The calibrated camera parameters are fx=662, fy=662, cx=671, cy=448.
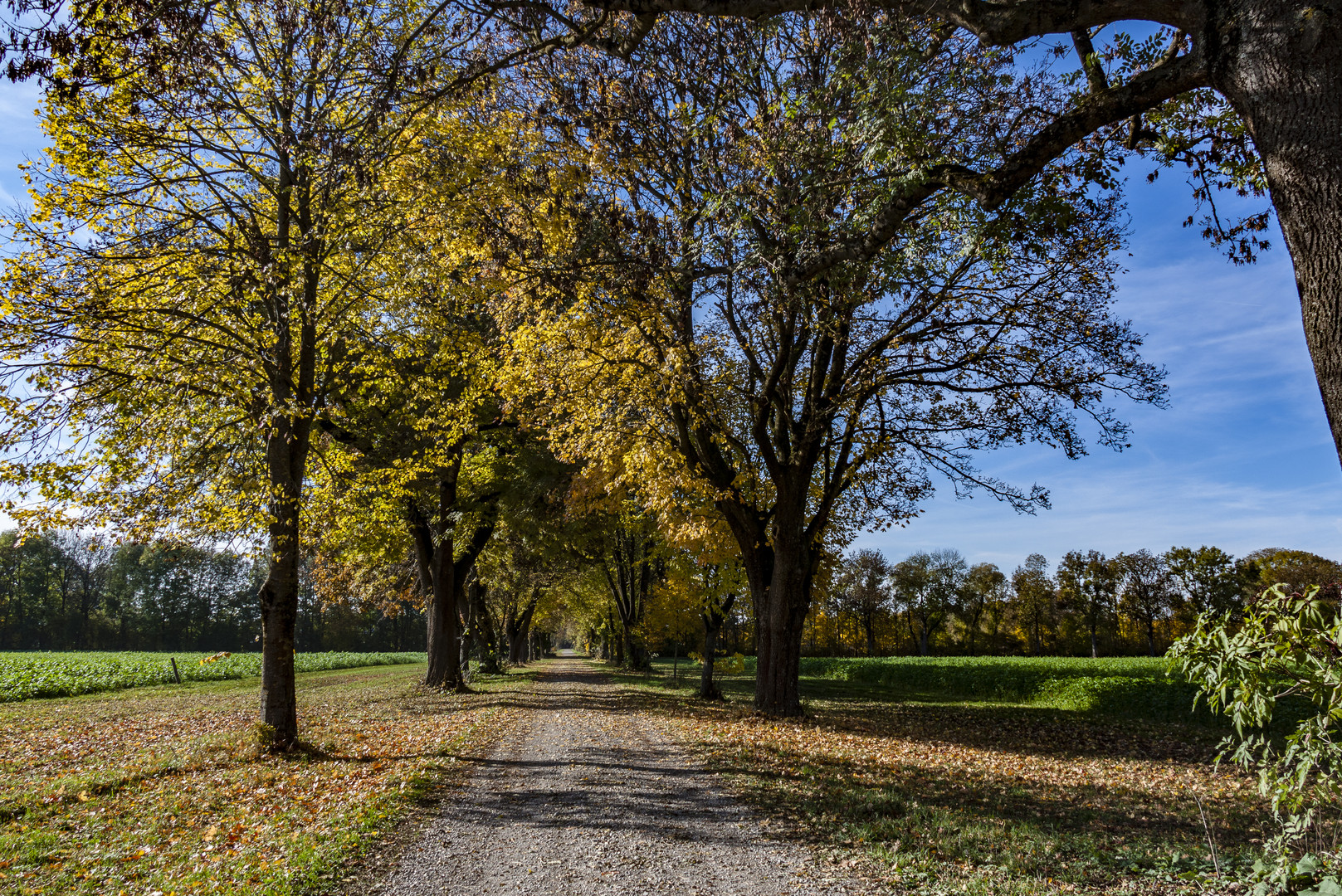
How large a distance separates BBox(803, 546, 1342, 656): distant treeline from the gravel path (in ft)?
176

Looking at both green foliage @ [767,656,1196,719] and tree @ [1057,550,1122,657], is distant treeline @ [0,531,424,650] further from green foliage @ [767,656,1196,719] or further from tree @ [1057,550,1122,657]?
tree @ [1057,550,1122,657]

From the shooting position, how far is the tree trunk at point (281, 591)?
1016 cm

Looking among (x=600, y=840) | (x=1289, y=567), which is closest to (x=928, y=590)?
(x=1289, y=567)

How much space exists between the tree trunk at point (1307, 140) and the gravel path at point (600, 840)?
184 inches

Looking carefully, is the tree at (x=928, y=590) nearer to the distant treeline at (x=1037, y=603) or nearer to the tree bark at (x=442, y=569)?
the distant treeline at (x=1037, y=603)

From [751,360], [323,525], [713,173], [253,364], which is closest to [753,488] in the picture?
[751,360]

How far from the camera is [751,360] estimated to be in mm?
14031

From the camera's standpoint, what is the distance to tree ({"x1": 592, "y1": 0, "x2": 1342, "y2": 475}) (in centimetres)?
360

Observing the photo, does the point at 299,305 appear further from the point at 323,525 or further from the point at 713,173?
the point at 713,173

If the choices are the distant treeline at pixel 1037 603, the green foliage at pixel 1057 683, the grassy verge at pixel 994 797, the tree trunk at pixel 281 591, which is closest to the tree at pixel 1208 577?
the distant treeline at pixel 1037 603

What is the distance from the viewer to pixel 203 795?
7.42 meters

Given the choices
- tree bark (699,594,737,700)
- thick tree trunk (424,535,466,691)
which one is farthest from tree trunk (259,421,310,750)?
tree bark (699,594,737,700)

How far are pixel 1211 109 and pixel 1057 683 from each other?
24298 mm

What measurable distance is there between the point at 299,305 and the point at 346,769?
22.2 feet
